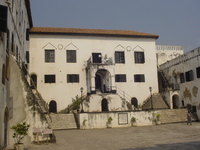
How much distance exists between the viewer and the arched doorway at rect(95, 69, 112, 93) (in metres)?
30.5

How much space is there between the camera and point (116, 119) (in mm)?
22875

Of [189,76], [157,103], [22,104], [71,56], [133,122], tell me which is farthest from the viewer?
[157,103]

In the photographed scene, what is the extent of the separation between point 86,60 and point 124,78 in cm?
592

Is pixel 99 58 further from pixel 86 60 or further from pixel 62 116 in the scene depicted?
pixel 62 116

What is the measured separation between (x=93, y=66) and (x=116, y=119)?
891 centimetres

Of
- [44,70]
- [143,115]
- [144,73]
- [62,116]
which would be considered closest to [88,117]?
[62,116]

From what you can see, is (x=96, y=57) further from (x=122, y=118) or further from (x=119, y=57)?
(x=122, y=118)

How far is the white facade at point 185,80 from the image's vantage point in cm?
2667

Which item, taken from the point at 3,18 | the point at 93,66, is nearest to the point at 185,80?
the point at 93,66

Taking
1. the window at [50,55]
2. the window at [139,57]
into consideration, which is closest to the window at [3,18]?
the window at [50,55]

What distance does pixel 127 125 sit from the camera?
23.1 meters

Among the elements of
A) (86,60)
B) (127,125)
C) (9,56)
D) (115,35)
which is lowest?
(127,125)

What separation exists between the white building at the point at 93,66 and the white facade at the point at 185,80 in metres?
2.66

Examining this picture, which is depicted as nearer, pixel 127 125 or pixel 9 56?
pixel 9 56
